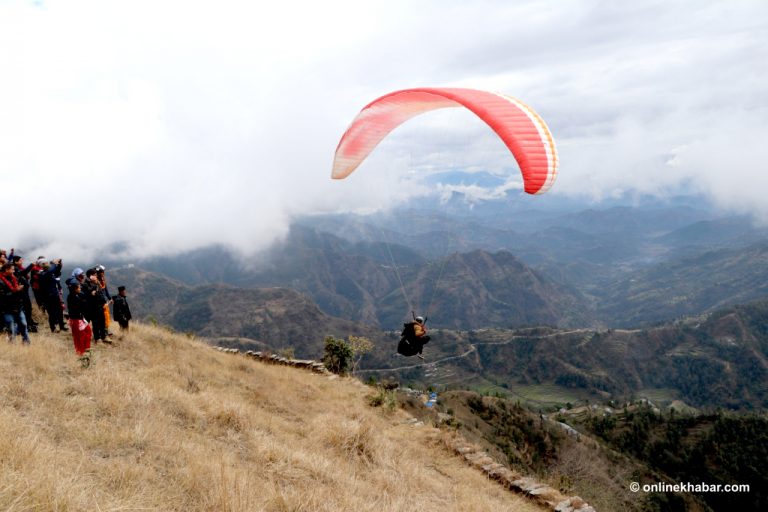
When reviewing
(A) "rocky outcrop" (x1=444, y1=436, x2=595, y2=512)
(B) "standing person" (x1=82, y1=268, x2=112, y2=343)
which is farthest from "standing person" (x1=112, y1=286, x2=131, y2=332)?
(A) "rocky outcrop" (x1=444, y1=436, x2=595, y2=512)

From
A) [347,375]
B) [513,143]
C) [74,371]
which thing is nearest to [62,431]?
[74,371]

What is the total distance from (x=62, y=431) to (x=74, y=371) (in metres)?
4.26

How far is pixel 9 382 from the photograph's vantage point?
8852mm

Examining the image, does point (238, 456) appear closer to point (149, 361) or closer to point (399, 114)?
point (149, 361)

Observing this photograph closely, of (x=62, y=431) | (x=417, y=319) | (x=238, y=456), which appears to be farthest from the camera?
(x=417, y=319)

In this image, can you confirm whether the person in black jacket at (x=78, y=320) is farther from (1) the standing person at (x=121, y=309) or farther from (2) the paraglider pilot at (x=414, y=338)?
(2) the paraglider pilot at (x=414, y=338)

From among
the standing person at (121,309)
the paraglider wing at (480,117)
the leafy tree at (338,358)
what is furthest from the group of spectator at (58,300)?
the leafy tree at (338,358)

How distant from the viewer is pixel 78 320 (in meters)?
12.5

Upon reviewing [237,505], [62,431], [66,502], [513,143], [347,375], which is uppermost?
[513,143]

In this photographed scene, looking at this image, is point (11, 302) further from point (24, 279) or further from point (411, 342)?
point (411, 342)

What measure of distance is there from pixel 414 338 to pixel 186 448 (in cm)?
835

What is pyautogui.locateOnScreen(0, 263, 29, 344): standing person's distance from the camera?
39.0 feet

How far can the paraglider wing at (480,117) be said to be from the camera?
1188 centimetres

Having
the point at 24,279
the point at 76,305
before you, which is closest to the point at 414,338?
the point at 76,305
